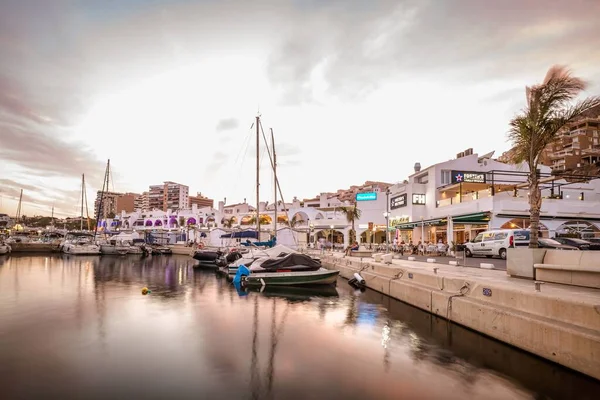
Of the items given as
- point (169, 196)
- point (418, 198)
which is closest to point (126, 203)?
point (169, 196)

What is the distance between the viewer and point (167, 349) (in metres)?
10.1

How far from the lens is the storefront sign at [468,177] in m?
34.6

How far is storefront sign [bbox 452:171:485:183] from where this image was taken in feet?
113

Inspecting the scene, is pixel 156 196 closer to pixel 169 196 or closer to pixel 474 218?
pixel 169 196

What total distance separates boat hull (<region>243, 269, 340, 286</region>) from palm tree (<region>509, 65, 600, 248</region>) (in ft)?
37.0

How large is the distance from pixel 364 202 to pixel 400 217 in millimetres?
9024

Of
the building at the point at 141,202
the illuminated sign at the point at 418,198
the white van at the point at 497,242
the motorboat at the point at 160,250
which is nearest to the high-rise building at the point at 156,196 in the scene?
the building at the point at 141,202

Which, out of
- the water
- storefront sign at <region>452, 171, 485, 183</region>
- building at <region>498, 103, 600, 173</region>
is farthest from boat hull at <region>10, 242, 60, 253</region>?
building at <region>498, 103, 600, 173</region>

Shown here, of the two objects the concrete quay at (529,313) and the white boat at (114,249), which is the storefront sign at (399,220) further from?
the white boat at (114,249)

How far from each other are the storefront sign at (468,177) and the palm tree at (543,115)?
22037 mm

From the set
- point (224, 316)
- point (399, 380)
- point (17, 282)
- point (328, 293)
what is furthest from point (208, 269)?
point (399, 380)

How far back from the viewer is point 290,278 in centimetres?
2097

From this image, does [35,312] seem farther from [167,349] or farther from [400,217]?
[400,217]

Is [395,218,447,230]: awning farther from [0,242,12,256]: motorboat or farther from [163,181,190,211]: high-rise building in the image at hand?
[163,181,190,211]: high-rise building
